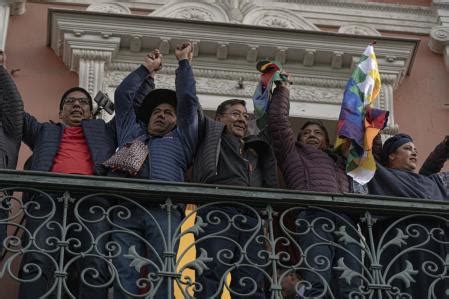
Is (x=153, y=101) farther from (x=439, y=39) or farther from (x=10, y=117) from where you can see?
(x=439, y=39)

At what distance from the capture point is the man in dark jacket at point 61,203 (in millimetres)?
6789

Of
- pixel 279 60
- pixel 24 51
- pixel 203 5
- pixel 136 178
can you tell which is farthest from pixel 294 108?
pixel 136 178

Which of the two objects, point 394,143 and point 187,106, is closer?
point 187,106

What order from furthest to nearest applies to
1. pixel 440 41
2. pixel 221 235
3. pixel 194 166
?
pixel 440 41 < pixel 194 166 < pixel 221 235

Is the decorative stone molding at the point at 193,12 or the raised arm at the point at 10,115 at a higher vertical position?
the decorative stone molding at the point at 193,12

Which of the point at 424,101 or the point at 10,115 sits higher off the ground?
the point at 424,101

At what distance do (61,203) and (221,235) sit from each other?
963mm

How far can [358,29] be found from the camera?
10781mm

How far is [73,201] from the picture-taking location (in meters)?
6.94

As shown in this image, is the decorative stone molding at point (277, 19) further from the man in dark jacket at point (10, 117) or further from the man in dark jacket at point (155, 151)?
the man in dark jacket at point (10, 117)

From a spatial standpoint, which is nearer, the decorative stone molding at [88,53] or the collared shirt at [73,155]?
the collared shirt at [73,155]

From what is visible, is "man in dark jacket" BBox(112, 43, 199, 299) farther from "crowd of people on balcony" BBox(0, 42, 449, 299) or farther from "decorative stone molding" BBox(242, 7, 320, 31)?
"decorative stone molding" BBox(242, 7, 320, 31)

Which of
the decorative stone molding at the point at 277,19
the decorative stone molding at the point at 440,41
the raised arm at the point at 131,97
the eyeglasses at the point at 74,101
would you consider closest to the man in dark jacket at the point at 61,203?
the eyeglasses at the point at 74,101

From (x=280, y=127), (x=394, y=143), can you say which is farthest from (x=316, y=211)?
(x=394, y=143)
